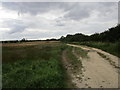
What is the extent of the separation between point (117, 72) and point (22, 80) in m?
5.76

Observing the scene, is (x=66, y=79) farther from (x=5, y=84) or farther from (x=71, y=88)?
(x=5, y=84)

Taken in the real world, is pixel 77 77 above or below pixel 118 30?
below

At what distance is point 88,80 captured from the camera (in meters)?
9.79

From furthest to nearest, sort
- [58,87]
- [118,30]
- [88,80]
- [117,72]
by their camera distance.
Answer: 1. [118,30]
2. [117,72]
3. [88,80]
4. [58,87]

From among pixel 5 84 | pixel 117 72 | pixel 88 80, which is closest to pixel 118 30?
pixel 117 72

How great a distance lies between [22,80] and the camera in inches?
353

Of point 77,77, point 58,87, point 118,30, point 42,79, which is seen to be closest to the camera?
point 58,87

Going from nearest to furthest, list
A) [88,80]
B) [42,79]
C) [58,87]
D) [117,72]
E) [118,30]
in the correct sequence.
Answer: [58,87]
[42,79]
[88,80]
[117,72]
[118,30]

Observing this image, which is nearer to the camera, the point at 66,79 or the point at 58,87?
the point at 58,87

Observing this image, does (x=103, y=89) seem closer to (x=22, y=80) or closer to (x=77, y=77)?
(x=77, y=77)

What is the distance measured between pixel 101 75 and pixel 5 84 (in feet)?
17.5

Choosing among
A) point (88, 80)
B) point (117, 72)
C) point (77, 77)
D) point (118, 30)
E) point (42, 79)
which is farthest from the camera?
point (118, 30)

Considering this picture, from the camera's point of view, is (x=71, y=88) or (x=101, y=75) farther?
(x=101, y=75)

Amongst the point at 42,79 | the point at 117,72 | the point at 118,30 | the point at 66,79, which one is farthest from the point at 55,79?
the point at 118,30
